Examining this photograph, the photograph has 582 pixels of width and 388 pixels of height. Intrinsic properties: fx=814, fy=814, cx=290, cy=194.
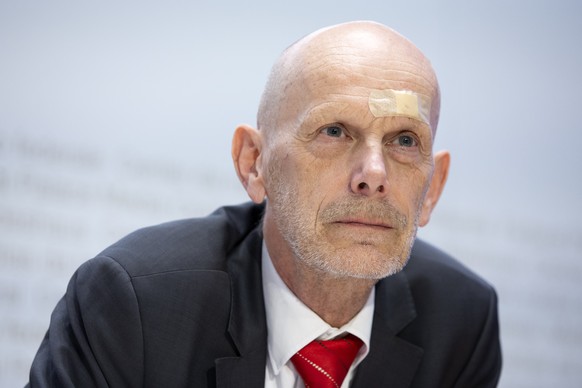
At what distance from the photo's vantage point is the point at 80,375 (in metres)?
2.23

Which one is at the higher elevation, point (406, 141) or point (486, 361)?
point (406, 141)

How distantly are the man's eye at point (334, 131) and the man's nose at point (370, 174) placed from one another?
0.32ft

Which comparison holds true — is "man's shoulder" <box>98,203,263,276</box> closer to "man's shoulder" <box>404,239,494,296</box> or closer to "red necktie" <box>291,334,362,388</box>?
"red necktie" <box>291,334,362,388</box>

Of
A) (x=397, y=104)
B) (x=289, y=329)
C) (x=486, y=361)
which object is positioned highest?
(x=397, y=104)

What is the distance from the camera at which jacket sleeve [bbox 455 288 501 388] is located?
2762 mm

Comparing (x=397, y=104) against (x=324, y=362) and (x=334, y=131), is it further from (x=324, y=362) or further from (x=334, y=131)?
(x=324, y=362)

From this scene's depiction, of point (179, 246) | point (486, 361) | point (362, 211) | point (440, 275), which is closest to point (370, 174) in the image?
point (362, 211)

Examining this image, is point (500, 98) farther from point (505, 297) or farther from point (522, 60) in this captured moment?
point (505, 297)

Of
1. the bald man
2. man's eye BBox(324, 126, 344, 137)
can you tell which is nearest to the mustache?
the bald man

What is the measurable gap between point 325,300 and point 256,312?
22 centimetres

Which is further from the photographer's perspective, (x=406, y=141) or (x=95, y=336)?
(x=406, y=141)

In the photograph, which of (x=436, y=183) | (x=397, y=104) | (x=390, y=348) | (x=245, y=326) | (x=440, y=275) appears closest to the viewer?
(x=397, y=104)

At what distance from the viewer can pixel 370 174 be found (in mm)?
2268

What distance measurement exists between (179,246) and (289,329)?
1.43ft
